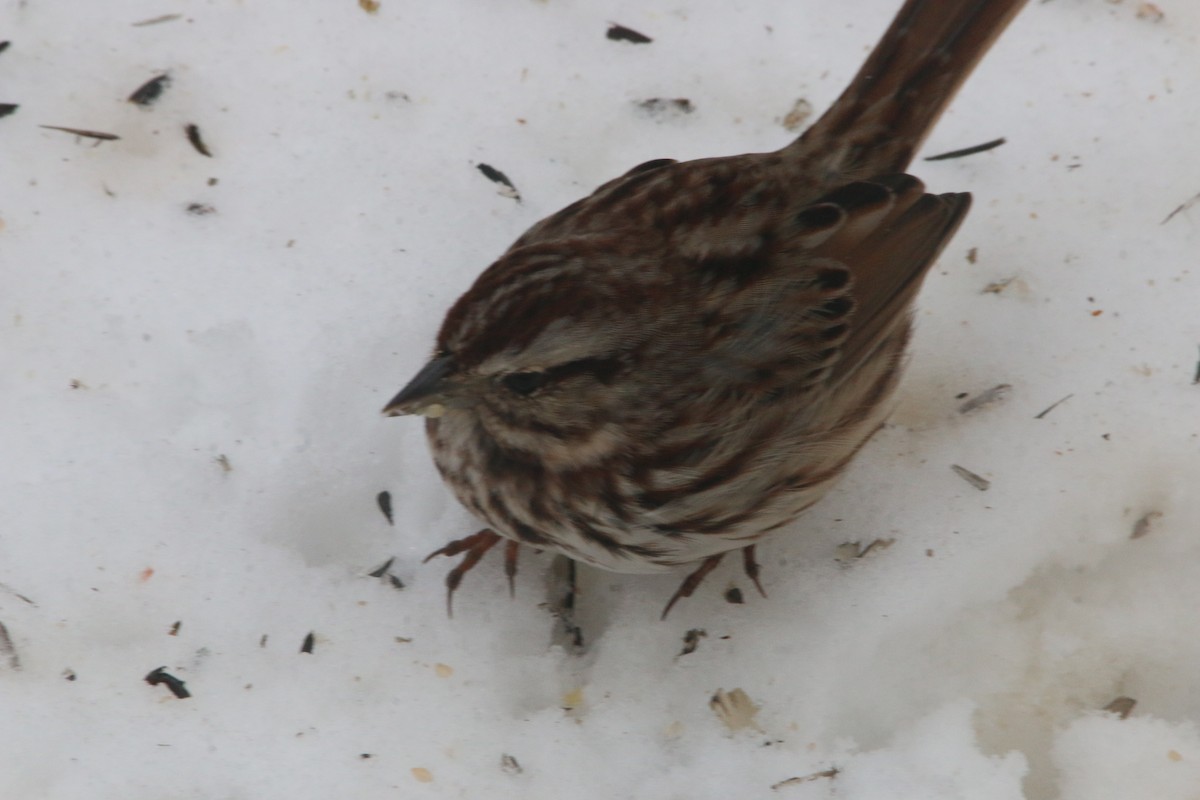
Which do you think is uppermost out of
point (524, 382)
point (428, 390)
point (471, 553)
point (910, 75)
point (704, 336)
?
point (910, 75)

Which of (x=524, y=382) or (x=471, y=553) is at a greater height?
(x=524, y=382)

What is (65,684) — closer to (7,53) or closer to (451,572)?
(451,572)

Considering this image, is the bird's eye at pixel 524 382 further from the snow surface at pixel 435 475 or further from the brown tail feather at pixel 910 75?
the brown tail feather at pixel 910 75

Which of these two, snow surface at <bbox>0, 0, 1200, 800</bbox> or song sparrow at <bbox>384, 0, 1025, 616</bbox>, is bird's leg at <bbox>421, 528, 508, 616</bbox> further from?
song sparrow at <bbox>384, 0, 1025, 616</bbox>

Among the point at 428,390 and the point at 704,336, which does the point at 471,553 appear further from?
the point at 704,336

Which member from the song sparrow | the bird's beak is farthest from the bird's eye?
the bird's beak

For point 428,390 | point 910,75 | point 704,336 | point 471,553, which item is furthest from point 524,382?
point 910,75
